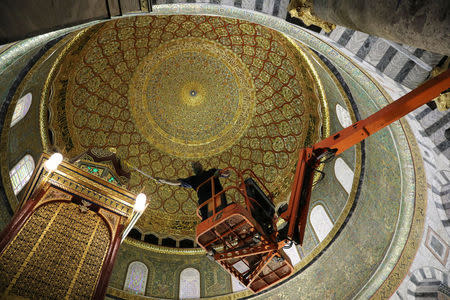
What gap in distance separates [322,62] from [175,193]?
7.89 meters

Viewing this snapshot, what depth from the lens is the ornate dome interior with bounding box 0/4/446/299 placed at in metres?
8.49

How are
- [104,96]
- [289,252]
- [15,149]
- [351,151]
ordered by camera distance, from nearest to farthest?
1. [15,149]
2. [351,151]
3. [289,252]
4. [104,96]

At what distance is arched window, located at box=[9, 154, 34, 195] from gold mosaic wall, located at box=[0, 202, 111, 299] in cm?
319

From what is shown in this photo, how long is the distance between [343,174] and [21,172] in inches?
375

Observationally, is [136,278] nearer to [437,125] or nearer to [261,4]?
[261,4]

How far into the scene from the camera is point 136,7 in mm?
4652

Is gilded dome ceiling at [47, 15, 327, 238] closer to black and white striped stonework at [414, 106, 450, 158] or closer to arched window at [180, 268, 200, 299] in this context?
arched window at [180, 268, 200, 299]

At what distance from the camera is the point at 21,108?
8.95 meters

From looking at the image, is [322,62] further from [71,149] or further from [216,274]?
[71,149]

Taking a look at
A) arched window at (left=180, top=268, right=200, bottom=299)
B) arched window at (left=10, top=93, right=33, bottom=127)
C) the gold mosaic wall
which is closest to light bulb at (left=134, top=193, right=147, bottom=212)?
the gold mosaic wall

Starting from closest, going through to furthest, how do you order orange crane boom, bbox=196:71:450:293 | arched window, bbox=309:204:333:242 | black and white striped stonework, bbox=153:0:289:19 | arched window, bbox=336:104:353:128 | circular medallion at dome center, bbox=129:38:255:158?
black and white striped stonework, bbox=153:0:289:19, orange crane boom, bbox=196:71:450:293, arched window, bbox=336:104:353:128, arched window, bbox=309:204:333:242, circular medallion at dome center, bbox=129:38:255:158

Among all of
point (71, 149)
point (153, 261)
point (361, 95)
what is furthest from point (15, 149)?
point (361, 95)

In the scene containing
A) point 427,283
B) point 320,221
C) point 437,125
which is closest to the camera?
point 437,125

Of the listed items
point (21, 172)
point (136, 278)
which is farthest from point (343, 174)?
point (21, 172)
